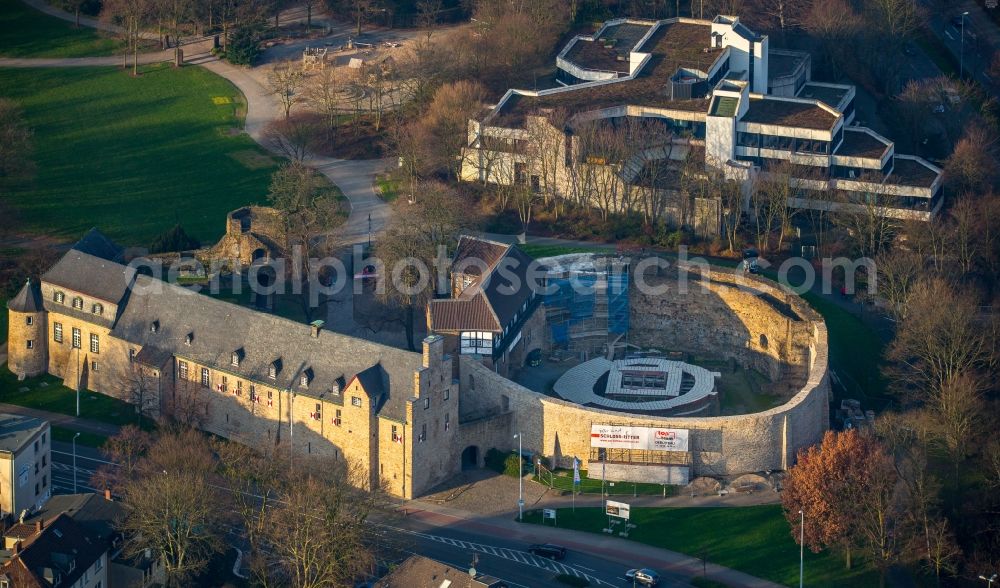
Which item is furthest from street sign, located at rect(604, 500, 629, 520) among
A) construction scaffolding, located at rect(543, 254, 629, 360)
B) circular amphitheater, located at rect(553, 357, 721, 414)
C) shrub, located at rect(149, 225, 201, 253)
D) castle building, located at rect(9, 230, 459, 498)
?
shrub, located at rect(149, 225, 201, 253)

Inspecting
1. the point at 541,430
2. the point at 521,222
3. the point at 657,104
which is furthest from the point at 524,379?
the point at 657,104

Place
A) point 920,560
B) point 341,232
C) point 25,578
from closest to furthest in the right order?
point 25,578 → point 920,560 → point 341,232

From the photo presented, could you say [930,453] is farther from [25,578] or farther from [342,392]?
[25,578]

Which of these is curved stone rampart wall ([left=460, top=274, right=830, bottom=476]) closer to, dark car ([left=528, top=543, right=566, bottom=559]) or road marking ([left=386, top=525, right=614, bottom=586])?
road marking ([left=386, top=525, right=614, bottom=586])

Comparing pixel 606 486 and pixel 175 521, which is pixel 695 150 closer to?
pixel 606 486

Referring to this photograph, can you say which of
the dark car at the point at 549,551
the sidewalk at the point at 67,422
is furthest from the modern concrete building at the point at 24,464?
the dark car at the point at 549,551

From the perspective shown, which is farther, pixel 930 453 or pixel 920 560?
pixel 930 453

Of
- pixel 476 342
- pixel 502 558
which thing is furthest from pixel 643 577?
pixel 476 342
